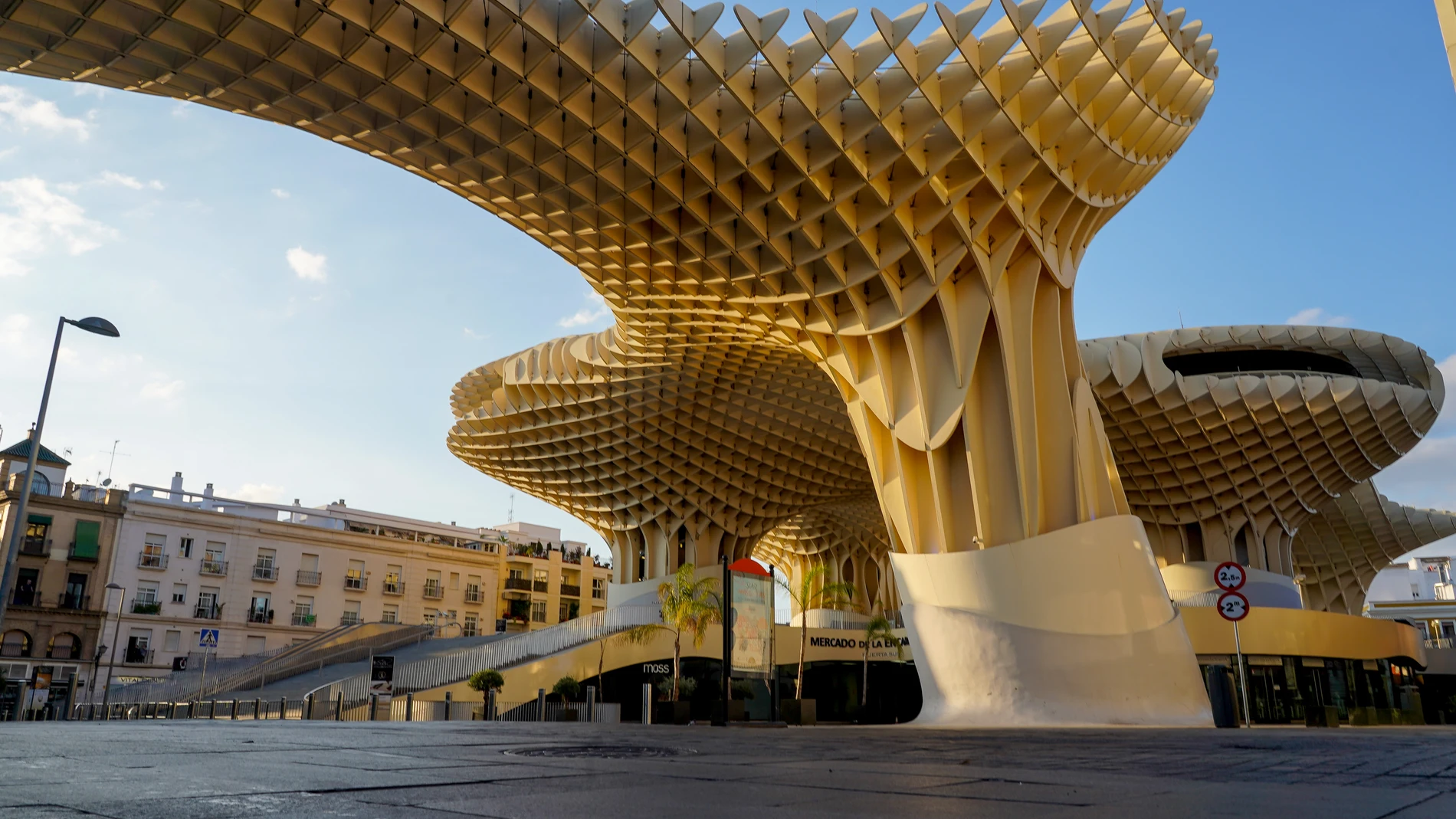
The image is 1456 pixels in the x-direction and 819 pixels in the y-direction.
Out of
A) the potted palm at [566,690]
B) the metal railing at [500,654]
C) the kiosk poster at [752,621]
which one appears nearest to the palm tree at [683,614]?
the metal railing at [500,654]

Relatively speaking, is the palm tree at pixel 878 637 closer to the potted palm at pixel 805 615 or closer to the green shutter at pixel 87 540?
the potted palm at pixel 805 615

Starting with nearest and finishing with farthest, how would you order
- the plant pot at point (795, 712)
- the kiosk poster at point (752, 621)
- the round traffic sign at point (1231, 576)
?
the round traffic sign at point (1231, 576) < the kiosk poster at point (752, 621) < the plant pot at point (795, 712)

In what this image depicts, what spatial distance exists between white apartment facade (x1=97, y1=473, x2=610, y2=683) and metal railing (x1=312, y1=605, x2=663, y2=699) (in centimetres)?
1796

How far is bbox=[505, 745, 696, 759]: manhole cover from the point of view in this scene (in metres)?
6.65

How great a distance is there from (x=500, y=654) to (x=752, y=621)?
14.7 metres

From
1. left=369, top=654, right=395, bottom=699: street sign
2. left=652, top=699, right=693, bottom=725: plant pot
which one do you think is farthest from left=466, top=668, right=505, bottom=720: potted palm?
left=652, top=699, right=693, bottom=725: plant pot

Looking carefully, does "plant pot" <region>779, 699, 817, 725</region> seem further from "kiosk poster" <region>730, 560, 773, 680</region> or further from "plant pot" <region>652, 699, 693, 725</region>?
"plant pot" <region>652, 699, 693, 725</region>

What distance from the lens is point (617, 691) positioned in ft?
129

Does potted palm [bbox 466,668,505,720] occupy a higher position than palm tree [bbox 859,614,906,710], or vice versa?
palm tree [bbox 859,614,906,710]

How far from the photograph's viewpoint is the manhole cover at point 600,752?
6648mm

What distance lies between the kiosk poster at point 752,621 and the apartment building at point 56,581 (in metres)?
36.9

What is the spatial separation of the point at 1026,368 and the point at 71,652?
159ft

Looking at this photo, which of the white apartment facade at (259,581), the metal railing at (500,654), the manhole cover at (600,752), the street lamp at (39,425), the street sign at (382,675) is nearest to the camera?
the manhole cover at (600,752)

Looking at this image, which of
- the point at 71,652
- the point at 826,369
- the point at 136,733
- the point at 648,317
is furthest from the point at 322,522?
the point at 136,733
